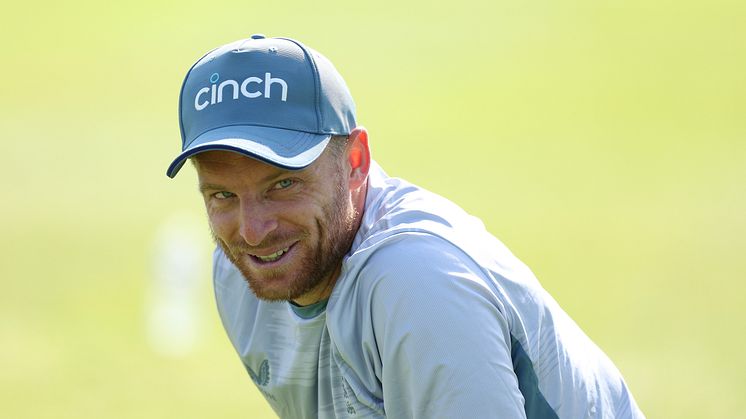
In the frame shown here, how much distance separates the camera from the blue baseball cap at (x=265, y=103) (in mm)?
2133

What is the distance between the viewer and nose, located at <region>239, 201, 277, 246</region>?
7.06 ft

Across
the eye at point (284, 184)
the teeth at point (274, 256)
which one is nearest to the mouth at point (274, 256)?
the teeth at point (274, 256)

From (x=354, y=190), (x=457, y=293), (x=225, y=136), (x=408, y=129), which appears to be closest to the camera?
(x=457, y=293)

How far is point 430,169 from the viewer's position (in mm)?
6906

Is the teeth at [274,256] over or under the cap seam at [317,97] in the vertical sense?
under

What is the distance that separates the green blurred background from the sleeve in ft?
8.99

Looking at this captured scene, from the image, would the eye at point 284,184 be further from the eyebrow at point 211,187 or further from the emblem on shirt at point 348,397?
the emblem on shirt at point 348,397

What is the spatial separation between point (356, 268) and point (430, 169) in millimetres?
4834

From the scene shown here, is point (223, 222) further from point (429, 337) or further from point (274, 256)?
point (429, 337)

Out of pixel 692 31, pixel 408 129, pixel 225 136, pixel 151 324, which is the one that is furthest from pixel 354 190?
pixel 692 31

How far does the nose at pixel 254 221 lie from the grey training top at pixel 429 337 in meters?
0.16

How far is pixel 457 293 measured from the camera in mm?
1942

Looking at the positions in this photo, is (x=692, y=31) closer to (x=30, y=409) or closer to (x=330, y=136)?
(x=30, y=409)

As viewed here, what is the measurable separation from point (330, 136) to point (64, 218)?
478cm
